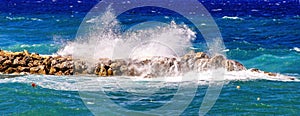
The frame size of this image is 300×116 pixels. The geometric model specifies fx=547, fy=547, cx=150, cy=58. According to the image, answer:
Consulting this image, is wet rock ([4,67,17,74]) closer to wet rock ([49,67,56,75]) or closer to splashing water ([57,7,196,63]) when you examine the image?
wet rock ([49,67,56,75])

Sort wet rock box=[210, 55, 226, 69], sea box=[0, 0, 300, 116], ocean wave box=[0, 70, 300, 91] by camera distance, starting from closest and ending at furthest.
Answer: sea box=[0, 0, 300, 116] → ocean wave box=[0, 70, 300, 91] → wet rock box=[210, 55, 226, 69]

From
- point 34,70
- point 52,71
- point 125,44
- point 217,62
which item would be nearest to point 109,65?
point 52,71

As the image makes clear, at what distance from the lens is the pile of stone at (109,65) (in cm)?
2639

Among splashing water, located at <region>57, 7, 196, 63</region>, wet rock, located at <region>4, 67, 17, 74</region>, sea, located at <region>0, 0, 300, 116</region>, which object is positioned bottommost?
sea, located at <region>0, 0, 300, 116</region>

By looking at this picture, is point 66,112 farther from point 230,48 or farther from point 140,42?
point 230,48

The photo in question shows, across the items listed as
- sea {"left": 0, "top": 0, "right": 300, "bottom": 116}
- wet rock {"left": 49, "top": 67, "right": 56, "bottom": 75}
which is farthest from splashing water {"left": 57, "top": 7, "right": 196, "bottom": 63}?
wet rock {"left": 49, "top": 67, "right": 56, "bottom": 75}

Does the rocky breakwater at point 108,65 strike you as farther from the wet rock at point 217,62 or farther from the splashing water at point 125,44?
the splashing water at point 125,44

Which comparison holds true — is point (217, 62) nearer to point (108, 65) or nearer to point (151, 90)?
point (151, 90)

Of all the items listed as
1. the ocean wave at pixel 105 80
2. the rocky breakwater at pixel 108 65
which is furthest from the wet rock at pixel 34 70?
the ocean wave at pixel 105 80

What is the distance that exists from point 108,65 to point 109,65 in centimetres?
5

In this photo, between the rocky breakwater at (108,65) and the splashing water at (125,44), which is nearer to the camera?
the rocky breakwater at (108,65)

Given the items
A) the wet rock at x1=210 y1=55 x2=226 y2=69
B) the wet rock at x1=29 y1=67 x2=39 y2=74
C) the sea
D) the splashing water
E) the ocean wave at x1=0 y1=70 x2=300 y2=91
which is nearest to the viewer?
the sea

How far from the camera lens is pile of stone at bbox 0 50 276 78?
26.4m

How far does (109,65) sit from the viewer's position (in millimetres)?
26688
